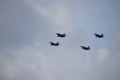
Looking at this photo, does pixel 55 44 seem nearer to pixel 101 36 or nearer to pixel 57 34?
pixel 57 34

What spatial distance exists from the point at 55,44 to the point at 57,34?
3501 millimetres

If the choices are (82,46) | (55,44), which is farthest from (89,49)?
(55,44)

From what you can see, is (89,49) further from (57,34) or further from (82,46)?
(57,34)

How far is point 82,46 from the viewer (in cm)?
10031

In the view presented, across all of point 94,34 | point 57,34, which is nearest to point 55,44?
point 57,34

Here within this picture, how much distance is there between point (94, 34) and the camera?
322 ft

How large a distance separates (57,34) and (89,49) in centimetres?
989

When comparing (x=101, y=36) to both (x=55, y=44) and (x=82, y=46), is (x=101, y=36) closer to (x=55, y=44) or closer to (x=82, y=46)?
(x=82, y=46)

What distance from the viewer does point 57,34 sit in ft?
321

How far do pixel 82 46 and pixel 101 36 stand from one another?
6.11 meters

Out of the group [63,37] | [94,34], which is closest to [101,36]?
[94,34]

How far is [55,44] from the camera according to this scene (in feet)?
328

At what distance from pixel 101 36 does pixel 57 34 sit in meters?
11.9

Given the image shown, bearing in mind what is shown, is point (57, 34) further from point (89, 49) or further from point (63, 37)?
point (89, 49)
